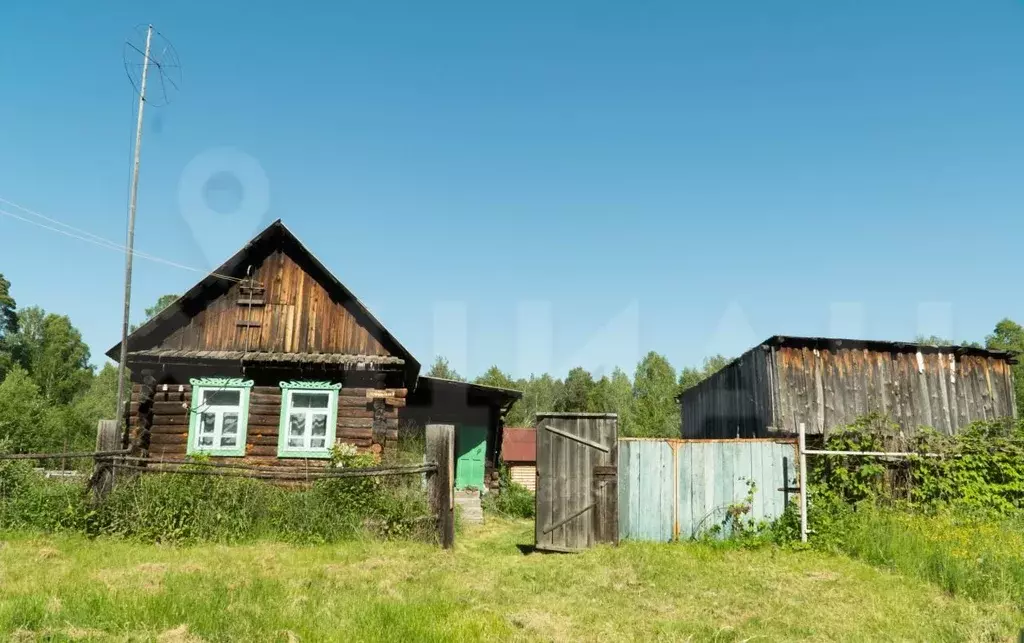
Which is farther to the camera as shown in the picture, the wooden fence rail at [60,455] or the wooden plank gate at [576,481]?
the wooden plank gate at [576,481]

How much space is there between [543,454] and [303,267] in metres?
7.85

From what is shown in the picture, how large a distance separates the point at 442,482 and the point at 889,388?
39.8ft

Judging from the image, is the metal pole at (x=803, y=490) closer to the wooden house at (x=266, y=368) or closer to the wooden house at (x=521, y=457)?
the wooden house at (x=266, y=368)

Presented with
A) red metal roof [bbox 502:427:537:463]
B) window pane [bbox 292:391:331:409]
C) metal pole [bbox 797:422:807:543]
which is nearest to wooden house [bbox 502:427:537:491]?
red metal roof [bbox 502:427:537:463]

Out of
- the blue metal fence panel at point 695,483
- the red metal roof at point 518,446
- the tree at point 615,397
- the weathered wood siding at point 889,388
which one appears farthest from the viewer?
the tree at point 615,397

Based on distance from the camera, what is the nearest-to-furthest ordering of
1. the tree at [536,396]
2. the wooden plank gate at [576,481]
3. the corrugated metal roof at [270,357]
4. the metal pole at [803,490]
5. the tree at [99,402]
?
the metal pole at [803,490], the wooden plank gate at [576,481], the corrugated metal roof at [270,357], the tree at [99,402], the tree at [536,396]

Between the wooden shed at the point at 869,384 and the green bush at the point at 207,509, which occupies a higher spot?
the wooden shed at the point at 869,384

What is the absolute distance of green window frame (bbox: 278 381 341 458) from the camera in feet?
47.4

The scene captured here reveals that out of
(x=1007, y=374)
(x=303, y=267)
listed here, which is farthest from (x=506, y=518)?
(x=1007, y=374)

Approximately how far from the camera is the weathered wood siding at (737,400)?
1615cm

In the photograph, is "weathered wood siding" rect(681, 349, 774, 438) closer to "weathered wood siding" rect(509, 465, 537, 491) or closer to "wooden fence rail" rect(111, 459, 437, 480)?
"wooden fence rail" rect(111, 459, 437, 480)

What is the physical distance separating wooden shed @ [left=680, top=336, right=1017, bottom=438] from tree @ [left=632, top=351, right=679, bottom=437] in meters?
26.7

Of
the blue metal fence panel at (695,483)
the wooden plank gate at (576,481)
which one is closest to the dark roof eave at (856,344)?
the blue metal fence panel at (695,483)

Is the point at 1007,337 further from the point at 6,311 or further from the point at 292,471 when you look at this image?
the point at 6,311
